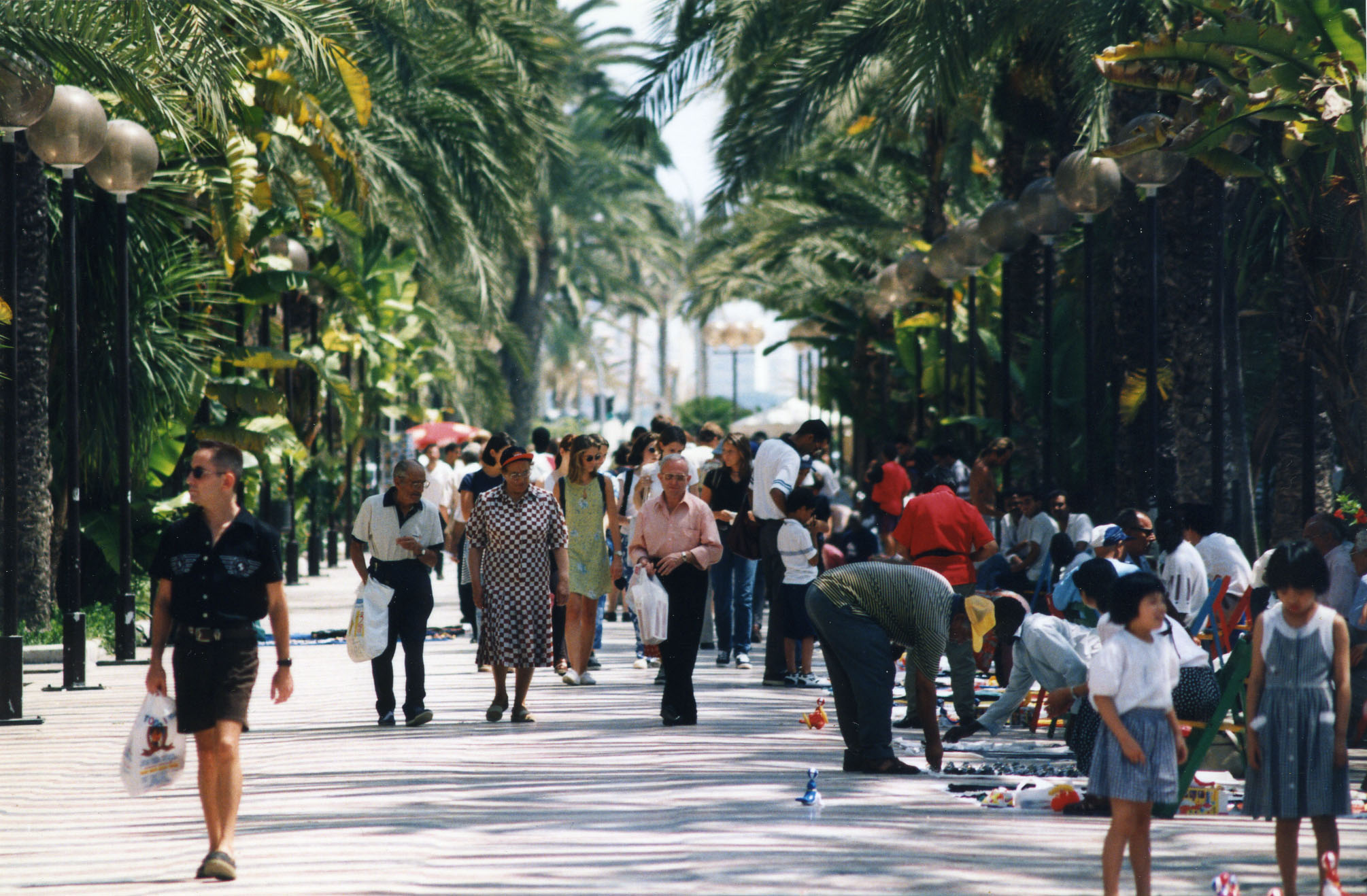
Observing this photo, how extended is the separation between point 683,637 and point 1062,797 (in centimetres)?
313

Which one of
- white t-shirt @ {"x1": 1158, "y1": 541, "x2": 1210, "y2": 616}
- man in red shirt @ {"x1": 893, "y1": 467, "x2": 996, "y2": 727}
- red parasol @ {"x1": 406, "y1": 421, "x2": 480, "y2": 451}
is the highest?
red parasol @ {"x1": 406, "y1": 421, "x2": 480, "y2": 451}

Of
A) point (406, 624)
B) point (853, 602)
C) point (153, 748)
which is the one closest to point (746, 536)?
point (406, 624)

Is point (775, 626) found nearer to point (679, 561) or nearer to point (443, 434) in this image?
point (679, 561)

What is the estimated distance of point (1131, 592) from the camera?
18.5 feet

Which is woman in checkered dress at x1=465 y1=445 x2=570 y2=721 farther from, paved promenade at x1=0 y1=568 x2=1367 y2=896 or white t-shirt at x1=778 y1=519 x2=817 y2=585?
white t-shirt at x1=778 y1=519 x2=817 y2=585

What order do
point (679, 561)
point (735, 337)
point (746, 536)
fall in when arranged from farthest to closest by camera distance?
point (735, 337), point (746, 536), point (679, 561)

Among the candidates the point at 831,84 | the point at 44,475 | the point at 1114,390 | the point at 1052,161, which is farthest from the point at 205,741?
the point at 1052,161

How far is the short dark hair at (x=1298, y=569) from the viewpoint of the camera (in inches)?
222

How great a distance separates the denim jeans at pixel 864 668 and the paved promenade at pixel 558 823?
0.72 ft

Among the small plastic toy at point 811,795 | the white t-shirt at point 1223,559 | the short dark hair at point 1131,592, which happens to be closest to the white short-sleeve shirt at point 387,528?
the small plastic toy at point 811,795

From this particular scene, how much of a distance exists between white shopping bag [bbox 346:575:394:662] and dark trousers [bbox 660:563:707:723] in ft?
5.54

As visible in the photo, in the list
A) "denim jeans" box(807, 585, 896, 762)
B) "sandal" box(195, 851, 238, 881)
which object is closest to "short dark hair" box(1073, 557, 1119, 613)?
"denim jeans" box(807, 585, 896, 762)

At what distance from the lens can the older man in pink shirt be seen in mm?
9867

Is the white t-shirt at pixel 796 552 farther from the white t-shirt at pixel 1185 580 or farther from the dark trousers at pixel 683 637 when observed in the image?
the white t-shirt at pixel 1185 580
